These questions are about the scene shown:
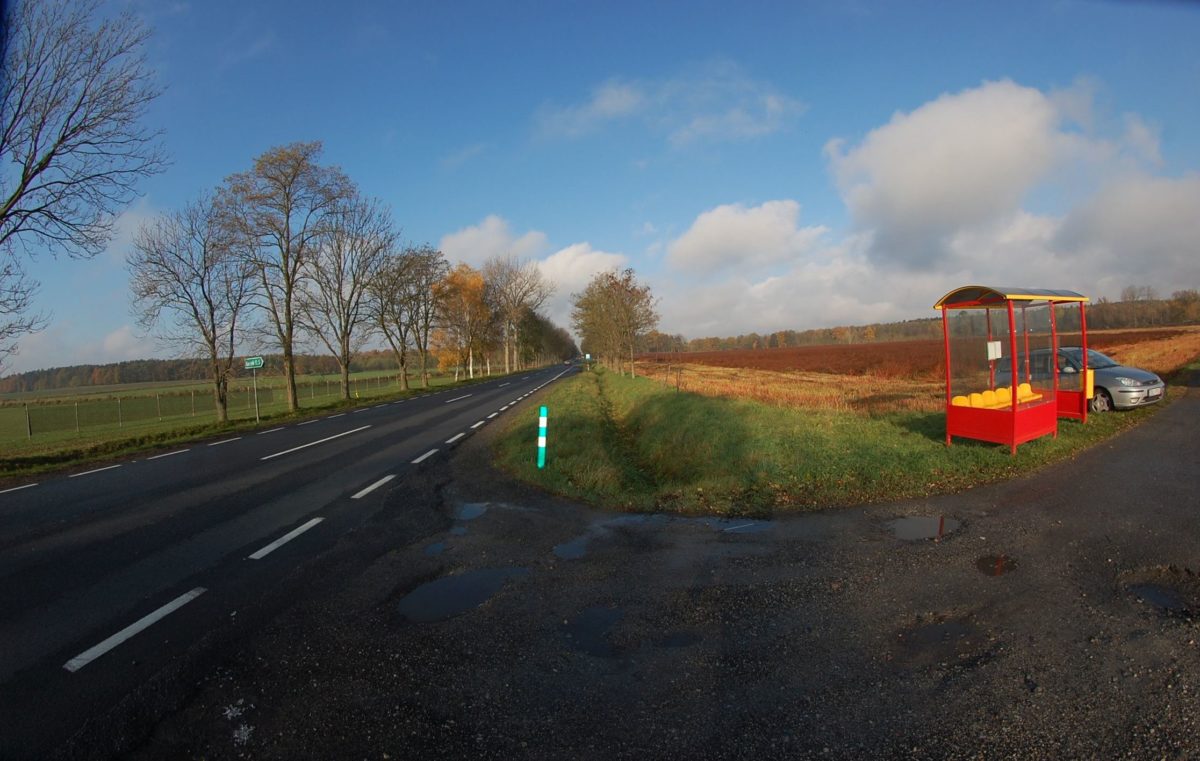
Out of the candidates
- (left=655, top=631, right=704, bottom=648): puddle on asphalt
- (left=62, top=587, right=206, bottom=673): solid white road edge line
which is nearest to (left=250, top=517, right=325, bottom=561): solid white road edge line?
(left=62, top=587, right=206, bottom=673): solid white road edge line

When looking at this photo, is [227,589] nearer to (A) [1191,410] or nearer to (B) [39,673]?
(B) [39,673]

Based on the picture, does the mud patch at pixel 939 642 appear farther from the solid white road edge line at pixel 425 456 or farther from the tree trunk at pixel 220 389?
the tree trunk at pixel 220 389

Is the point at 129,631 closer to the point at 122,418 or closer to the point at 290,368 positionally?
the point at 290,368

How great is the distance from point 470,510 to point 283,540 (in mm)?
2056

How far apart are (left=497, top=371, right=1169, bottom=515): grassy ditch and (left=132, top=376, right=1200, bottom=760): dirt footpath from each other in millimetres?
1276

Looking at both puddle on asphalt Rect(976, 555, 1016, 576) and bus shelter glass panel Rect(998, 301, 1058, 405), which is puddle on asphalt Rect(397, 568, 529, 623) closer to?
puddle on asphalt Rect(976, 555, 1016, 576)

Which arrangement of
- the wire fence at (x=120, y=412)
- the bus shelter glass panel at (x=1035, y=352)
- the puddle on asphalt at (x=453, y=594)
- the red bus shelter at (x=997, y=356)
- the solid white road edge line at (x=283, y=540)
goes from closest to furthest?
the puddle on asphalt at (x=453, y=594) < the solid white road edge line at (x=283, y=540) < the red bus shelter at (x=997, y=356) < the bus shelter glass panel at (x=1035, y=352) < the wire fence at (x=120, y=412)

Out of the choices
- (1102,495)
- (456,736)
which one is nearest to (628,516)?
(456,736)

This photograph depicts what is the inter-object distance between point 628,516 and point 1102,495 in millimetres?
5473

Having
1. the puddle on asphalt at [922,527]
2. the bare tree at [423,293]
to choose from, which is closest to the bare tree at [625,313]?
the bare tree at [423,293]

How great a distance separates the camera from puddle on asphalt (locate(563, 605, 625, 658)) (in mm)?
3553

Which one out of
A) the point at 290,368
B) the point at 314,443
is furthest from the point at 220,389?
the point at 314,443

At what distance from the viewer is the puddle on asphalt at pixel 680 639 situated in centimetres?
357

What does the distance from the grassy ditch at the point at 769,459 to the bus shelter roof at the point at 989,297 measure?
241 centimetres
